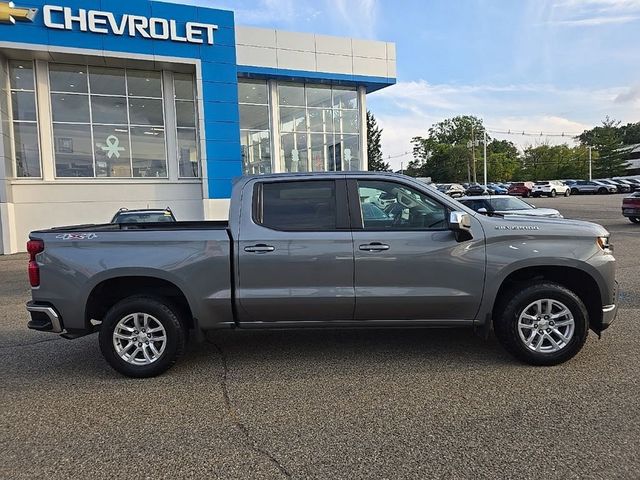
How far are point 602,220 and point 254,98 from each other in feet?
54.9

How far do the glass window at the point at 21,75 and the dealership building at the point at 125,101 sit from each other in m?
0.04

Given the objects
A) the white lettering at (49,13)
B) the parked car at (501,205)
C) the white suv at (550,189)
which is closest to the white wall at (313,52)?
the white lettering at (49,13)

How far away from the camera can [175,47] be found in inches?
728

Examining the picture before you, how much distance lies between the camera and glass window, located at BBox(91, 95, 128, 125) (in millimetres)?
18948

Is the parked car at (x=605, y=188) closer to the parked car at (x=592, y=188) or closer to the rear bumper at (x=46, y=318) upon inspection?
the parked car at (x=592, y=188)

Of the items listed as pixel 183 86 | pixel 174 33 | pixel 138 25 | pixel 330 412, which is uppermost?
pixel 138 25

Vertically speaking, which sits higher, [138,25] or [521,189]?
[138,25]

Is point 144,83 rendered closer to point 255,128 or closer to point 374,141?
point 255,128

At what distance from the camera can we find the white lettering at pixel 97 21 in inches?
671

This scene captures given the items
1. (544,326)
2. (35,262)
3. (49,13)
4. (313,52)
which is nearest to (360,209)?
(544,326)

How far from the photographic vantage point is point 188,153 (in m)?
20.3

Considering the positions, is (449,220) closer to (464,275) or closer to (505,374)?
(464,275)

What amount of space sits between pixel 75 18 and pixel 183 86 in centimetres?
449

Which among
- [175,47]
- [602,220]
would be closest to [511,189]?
[602,220]
